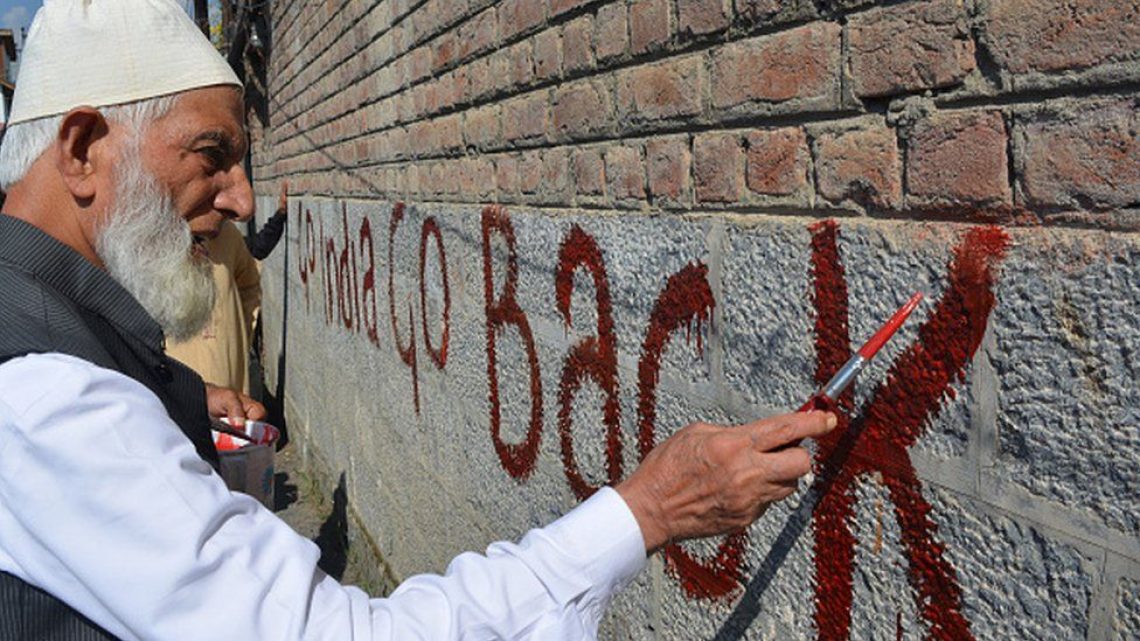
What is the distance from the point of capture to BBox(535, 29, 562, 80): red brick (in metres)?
2.26

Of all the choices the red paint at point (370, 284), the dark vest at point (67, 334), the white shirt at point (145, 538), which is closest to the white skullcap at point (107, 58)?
the dark vest at point (67, 334)

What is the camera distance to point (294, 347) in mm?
7090

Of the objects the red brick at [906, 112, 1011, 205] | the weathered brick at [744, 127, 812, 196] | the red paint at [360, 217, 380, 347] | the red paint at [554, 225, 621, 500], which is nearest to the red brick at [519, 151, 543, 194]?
the red paint at [554, 225, 621, 500]

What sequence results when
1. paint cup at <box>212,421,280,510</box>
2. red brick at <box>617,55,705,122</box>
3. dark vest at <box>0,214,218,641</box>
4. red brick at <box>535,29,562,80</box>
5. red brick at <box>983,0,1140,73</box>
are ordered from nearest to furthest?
red brick at <box>983,0,1140,73</box>
dark vest at <box>0,214,218,641</box>
red brick at <box>617,55,705,122</box>
red brick at <box>535,29,562,80</box>
paint cup at <box>212,421,280,510</box>

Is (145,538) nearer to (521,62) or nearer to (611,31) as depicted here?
(611,31)

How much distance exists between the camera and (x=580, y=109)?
2.19 metres

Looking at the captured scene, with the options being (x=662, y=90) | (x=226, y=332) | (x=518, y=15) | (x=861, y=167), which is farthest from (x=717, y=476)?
(x=226, y=332)

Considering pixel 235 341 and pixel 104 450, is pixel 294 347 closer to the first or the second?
pixel 235 341

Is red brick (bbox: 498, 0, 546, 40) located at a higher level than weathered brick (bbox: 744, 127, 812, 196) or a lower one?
higher

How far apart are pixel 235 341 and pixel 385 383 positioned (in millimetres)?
1157

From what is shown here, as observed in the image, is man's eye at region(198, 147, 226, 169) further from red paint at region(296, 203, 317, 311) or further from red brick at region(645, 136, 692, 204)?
red paint at region(296, 203, 317, 311)

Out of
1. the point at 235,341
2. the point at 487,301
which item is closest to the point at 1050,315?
the point at 487,301

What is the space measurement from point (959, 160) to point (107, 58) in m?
1.48

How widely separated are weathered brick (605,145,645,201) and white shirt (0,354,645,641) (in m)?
0.91
